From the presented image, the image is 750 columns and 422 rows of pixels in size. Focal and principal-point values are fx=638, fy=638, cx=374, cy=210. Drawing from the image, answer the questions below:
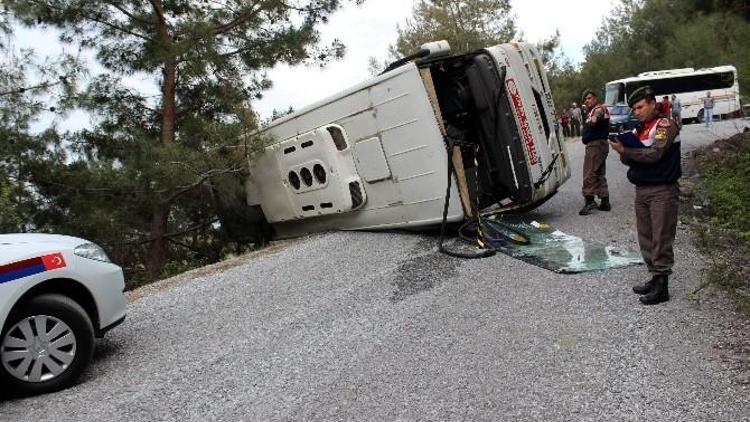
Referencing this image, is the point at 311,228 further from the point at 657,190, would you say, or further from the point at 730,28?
the point at 730,28

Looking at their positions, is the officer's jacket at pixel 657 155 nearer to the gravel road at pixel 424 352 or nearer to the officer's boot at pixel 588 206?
the gravel road at pixel 424 352

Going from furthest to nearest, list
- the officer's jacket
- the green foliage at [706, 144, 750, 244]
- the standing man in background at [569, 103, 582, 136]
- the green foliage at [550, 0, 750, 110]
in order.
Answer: the green foliage at [550, 0, 750, 110] < the standing man in background at [569, 103, 582, 136] < the green foliage at [706, 144, 750, 244] < the officer's jacket

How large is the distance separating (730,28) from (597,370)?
1344 cm

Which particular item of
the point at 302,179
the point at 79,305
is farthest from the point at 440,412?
the point at 302,179

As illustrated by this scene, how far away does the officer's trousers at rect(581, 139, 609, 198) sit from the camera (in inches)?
336

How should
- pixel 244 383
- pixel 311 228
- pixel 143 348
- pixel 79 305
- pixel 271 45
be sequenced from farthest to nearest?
pixel 271 45, pixel 311 228, pixel 143 348, pixel 79 305, pixel 244 383

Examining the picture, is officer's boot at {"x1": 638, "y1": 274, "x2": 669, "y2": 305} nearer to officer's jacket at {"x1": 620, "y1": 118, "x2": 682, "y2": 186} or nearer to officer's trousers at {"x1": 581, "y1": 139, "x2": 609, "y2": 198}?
officer's jacket at {"x1": 620, "y1": 118, "x2": 682, "y2": 186}

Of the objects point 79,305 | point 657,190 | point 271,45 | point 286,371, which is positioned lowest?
point 286,371

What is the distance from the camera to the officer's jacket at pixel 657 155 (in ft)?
15.4

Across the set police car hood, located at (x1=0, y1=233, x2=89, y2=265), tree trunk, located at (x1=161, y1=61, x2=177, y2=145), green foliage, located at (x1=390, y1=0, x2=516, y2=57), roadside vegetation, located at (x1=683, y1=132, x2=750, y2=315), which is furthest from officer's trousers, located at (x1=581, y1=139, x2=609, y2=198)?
green foliage, located at (x1=390, y1=0, x2=516, y2=57)

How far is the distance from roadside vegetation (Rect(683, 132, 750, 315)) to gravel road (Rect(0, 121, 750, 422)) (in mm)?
176

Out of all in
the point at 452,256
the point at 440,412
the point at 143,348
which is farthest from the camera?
the point at 452,256

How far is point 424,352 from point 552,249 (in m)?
2.99

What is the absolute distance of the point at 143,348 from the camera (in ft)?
17.2
